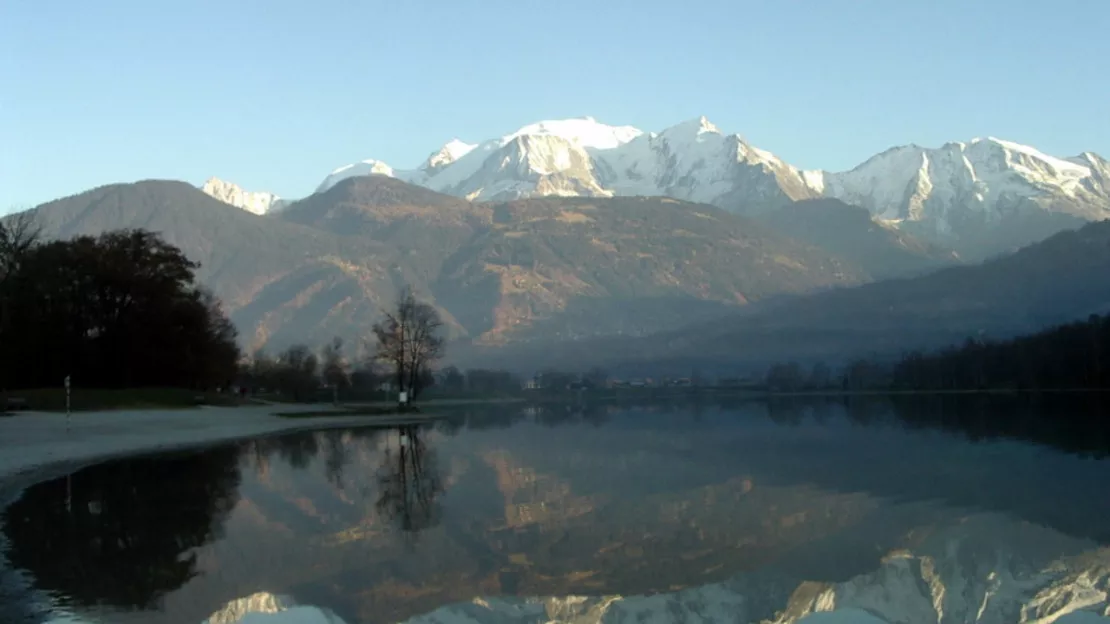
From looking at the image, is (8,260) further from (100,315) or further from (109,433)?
(109,433)

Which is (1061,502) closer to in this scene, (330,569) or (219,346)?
(330,569)

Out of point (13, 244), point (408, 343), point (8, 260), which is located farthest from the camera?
point (408, 343)

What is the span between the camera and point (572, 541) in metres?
21.2

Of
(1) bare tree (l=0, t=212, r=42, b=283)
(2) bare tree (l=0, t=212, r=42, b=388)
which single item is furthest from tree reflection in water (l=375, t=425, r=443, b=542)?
(1) bare tree (l=0, t=212, r=42, b=283)

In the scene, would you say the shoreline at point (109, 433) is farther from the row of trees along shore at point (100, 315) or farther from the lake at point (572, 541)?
the row of trees along shore at point (100, 315)

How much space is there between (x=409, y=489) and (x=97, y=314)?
55.2 meters

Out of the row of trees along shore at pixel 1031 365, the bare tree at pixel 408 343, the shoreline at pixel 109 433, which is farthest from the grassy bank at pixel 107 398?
the row of trees along shore at pixel 1031 365

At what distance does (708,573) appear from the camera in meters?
18.1

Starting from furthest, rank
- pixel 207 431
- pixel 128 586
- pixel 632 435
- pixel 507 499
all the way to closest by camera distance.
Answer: pixel 632 435 → pixel 207 431 → pixel 507 499 → pixel 128 586

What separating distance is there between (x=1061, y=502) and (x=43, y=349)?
6528 cm

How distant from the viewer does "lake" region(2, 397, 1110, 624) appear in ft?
52.5

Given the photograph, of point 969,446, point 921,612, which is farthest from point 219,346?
point 921,612

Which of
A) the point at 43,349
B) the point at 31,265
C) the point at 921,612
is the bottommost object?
the point at 921,612

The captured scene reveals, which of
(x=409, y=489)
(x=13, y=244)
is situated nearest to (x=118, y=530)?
(x=409, y=489)
